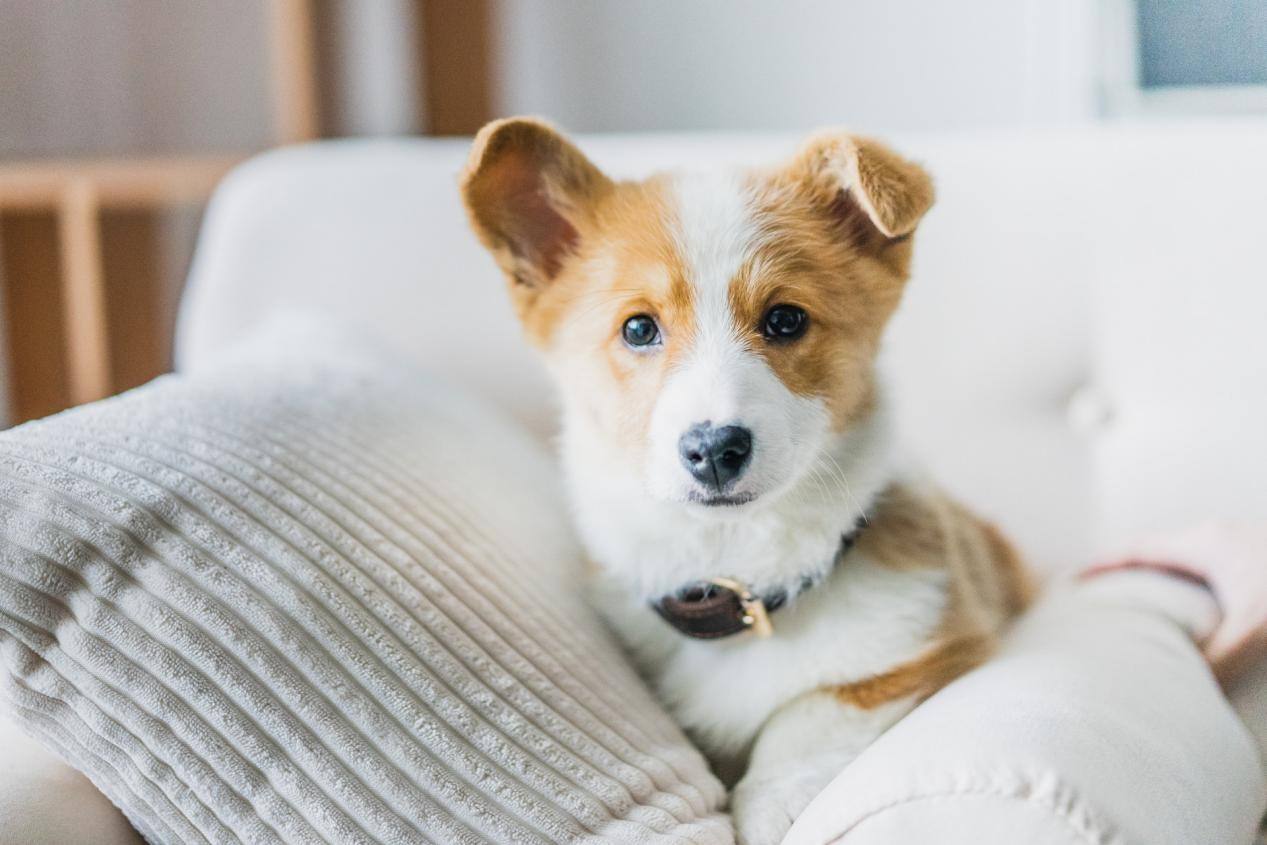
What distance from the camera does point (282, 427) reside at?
1195 mm

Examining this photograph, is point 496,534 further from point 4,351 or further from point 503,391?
point 4,351

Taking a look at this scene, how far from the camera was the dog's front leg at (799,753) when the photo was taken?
3.59 feet

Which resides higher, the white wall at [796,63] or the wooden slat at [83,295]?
the white wall at [796,63]

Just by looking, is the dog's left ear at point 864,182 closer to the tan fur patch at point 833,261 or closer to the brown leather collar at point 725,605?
the tan fur patch at point 833,261

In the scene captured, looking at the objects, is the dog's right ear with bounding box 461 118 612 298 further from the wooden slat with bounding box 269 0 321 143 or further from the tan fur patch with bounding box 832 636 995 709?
the wooden slat with bounding box 269 0 321 143

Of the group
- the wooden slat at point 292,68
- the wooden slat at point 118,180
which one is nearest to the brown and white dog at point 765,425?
the wooden slat at point 118,180

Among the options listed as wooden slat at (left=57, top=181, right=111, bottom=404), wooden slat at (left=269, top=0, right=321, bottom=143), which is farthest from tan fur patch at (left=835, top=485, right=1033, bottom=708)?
wooden slat at (left=269, top=0, right=321, bottom=143)

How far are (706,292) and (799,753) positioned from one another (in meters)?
0.47

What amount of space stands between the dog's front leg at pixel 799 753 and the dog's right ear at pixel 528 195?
548 mm

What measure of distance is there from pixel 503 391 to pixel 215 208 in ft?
1.99

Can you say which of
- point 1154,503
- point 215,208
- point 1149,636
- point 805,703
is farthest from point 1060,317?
point 215,208

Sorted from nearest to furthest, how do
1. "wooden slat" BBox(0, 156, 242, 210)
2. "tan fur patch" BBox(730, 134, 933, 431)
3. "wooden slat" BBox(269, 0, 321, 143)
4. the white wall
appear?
"tan fur patch" BBox(730, 134, 933, 431), "wooden slat" BBox(0, 156, 242, 210), the white wall, "wooden slat" BBox(269, 0, 321, 143)

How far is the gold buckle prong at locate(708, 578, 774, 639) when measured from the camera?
122 cm

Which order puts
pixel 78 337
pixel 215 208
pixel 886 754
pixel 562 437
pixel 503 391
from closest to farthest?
1. pixel 886 754
2. pixel 562 437
3. pixel 503 391
4. pixel 215 208
5. pixel 78 337
